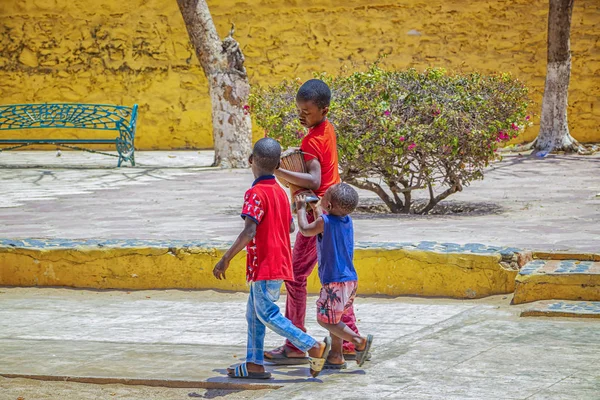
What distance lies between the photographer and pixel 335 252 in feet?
15.6

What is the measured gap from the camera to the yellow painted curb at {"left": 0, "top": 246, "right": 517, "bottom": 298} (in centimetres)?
652

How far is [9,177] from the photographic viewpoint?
45.1ft

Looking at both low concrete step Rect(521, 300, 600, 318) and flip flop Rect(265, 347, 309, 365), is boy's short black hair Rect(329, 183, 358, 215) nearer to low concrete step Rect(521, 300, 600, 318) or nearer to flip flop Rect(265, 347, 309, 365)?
flip flop Rect(265, 347, 309, 365)

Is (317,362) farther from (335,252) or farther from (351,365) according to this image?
(335,252)

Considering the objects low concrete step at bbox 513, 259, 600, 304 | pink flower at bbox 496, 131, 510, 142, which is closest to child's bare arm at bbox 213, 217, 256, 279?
low concrete step at bbox 513, 259, 600, 304

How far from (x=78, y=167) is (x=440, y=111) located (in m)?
7.73

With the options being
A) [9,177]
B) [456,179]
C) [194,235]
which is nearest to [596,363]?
[194,235]

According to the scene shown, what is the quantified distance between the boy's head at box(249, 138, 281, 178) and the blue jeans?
0.51 meters

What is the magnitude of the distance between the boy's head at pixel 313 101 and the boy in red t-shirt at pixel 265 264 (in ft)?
1.24

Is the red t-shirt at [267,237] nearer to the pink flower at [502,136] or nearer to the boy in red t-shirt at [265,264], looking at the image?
the boy in red t-shirt at [265,264]

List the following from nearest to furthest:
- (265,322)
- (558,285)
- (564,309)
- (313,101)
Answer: (265,322)
(313,101)
(564,309)
(558,285)

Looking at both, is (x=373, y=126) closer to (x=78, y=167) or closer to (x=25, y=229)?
(x=25, y=229)

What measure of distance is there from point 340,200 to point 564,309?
5.38ft

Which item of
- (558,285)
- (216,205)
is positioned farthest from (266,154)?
(216,205)
